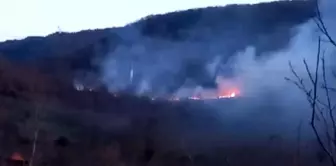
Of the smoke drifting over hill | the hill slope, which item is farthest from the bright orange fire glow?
the hill slope

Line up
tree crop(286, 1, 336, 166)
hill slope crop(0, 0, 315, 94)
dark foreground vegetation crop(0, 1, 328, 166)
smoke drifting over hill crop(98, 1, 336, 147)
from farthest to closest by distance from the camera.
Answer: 1. hill slope crop(0, 0, 315, 94)
2. smoke drifting over hill crop(98, 1, 336, 147)
3. dark foreground vegetation crop(0, 1, 328, 166)
4. tree crop(286, 1, 336, 166)

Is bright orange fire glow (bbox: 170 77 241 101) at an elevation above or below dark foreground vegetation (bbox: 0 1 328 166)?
above

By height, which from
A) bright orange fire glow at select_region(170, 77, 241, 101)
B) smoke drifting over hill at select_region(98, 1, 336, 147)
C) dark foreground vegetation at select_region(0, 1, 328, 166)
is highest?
smoke drifting over hill at select_region(98, 1, 336, 147)

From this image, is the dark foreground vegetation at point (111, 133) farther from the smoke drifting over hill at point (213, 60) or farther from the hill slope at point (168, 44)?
the hill slope at point (168, 44)

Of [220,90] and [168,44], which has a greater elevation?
[168,44]

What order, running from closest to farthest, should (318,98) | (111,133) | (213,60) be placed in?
(318,98) < (111,133) < (213,60)

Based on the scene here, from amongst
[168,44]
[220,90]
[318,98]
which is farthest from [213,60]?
[318,98]

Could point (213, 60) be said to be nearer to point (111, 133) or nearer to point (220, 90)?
point (220, 90)

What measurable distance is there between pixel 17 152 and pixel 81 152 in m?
1.67

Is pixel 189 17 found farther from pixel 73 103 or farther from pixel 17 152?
pixel 17 152

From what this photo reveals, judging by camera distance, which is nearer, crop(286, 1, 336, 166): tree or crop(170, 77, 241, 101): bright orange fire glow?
crop(286, 1, 336, 166): tree

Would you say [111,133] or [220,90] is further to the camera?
[220,90]

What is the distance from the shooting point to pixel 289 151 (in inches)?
648

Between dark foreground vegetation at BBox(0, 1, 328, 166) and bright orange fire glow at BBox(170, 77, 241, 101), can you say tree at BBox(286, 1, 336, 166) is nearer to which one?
dark foreground vegetation at BBox(0, 1, 328, 166)
